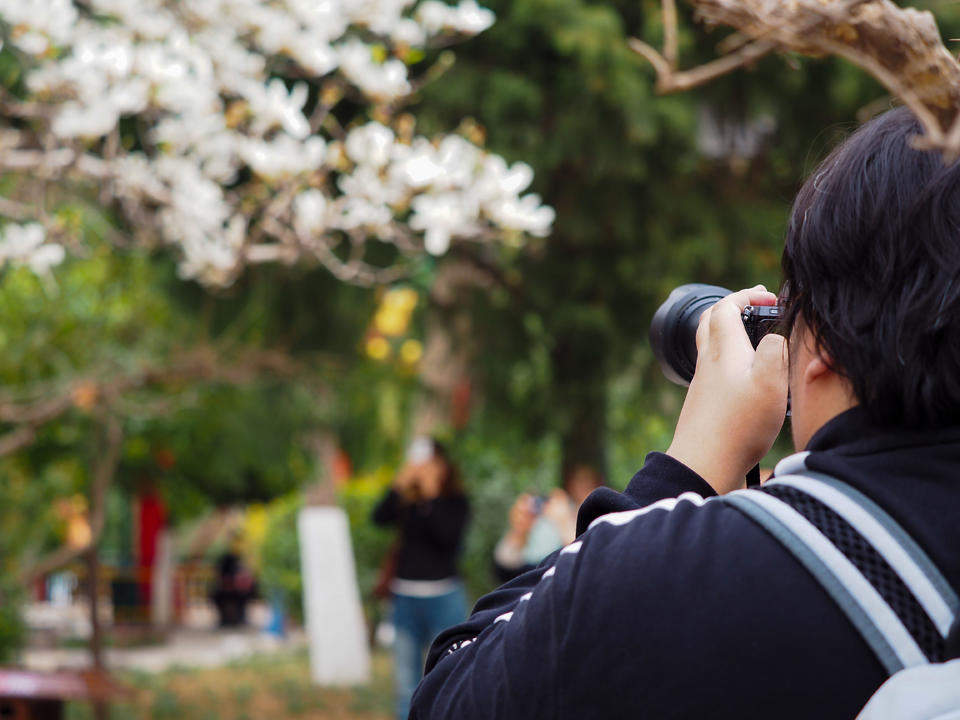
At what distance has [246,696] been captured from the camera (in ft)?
30.8

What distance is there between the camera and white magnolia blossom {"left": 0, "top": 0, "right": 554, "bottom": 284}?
4.78 meters

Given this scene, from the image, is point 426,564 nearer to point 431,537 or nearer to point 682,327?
point 431,537

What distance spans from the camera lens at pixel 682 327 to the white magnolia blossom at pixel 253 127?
12.0 feet

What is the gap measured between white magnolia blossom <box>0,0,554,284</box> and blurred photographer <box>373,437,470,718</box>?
5.60ft

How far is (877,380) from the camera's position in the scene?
0.98m

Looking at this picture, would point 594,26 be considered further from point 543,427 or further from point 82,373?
point 82,373

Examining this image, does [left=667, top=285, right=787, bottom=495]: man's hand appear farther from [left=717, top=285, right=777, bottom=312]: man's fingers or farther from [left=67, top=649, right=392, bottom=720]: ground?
[left=67, top=649, right=392, bottom=720]: ground

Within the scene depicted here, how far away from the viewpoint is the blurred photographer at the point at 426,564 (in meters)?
6.42

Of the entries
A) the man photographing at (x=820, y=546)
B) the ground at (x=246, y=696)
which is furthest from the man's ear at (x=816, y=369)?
the ground at (x=246, y=696)

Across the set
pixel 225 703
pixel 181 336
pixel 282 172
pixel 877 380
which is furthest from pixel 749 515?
pixel 225 703

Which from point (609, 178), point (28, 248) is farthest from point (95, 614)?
point (609, 178)

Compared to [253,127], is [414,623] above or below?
below

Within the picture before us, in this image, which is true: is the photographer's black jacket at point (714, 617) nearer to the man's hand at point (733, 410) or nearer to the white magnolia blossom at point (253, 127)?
the man's hand at point (733, 410)

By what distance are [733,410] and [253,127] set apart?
14.0 feet
